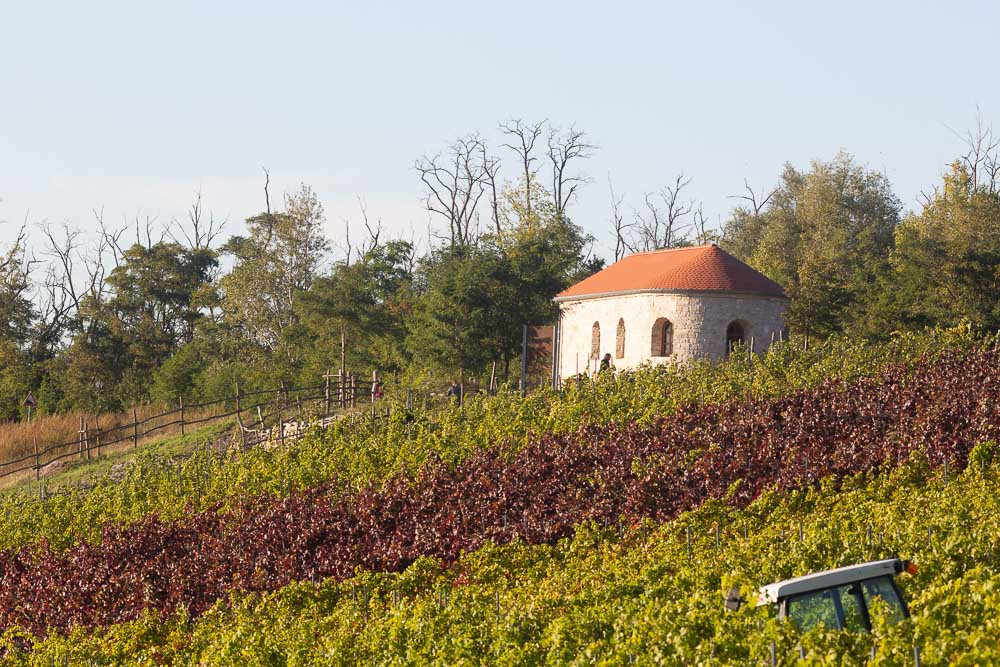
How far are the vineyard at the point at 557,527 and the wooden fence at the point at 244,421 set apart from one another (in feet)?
16.8

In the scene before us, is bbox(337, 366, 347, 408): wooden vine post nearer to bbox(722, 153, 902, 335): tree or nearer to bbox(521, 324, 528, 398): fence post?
bbox(521, 324, 528, 398): fence post

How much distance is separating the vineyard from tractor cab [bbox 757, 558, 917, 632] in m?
0.29

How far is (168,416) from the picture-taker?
51.2 meters

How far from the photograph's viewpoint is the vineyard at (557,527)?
45.1 ft

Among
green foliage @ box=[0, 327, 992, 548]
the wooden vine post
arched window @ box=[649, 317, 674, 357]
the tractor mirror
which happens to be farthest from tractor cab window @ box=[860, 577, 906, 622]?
the wooden vine post

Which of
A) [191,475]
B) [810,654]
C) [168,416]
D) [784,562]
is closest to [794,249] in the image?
[168,416]

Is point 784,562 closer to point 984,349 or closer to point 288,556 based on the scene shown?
point 288,556

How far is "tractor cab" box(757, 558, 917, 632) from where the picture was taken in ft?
37.6

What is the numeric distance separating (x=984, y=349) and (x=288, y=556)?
1783 cm

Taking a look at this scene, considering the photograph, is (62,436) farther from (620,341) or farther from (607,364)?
(620,341)

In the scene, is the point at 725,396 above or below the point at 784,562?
above

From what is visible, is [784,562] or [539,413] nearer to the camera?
[784,562]

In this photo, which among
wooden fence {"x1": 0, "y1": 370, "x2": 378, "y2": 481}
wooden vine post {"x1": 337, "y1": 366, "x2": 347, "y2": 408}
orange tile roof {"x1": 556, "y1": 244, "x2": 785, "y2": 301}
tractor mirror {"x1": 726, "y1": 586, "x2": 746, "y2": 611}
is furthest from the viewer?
wooden vine post {"x1": 337, "y1": 366, "x2": 347, "y2": 408}

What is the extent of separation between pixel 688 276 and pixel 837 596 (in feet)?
92.5
